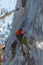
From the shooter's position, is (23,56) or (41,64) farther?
(23,56)

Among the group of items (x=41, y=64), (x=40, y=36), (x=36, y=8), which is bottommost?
(x=41, y=64)

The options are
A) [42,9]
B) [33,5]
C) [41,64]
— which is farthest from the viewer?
[33,5]

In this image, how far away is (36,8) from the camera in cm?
Result: 143

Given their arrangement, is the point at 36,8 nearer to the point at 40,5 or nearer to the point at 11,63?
the point at 40,5

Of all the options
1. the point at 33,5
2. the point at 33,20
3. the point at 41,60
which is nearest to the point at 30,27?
the point at 33,20

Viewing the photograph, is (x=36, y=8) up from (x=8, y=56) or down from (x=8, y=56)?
up

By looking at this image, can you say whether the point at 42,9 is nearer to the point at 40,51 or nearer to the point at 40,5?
the point at 40,5

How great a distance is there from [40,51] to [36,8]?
0.31 metres

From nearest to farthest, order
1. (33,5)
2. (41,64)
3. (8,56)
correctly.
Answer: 1. (41,64)
2. (33,5)
3. (8,56)

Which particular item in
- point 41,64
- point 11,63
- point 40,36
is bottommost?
point 11,63

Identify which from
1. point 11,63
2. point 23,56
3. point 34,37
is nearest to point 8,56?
point 11,63

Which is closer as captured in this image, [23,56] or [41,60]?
[41,60]

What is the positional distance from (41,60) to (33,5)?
0.40 m

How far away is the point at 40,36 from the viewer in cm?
129
